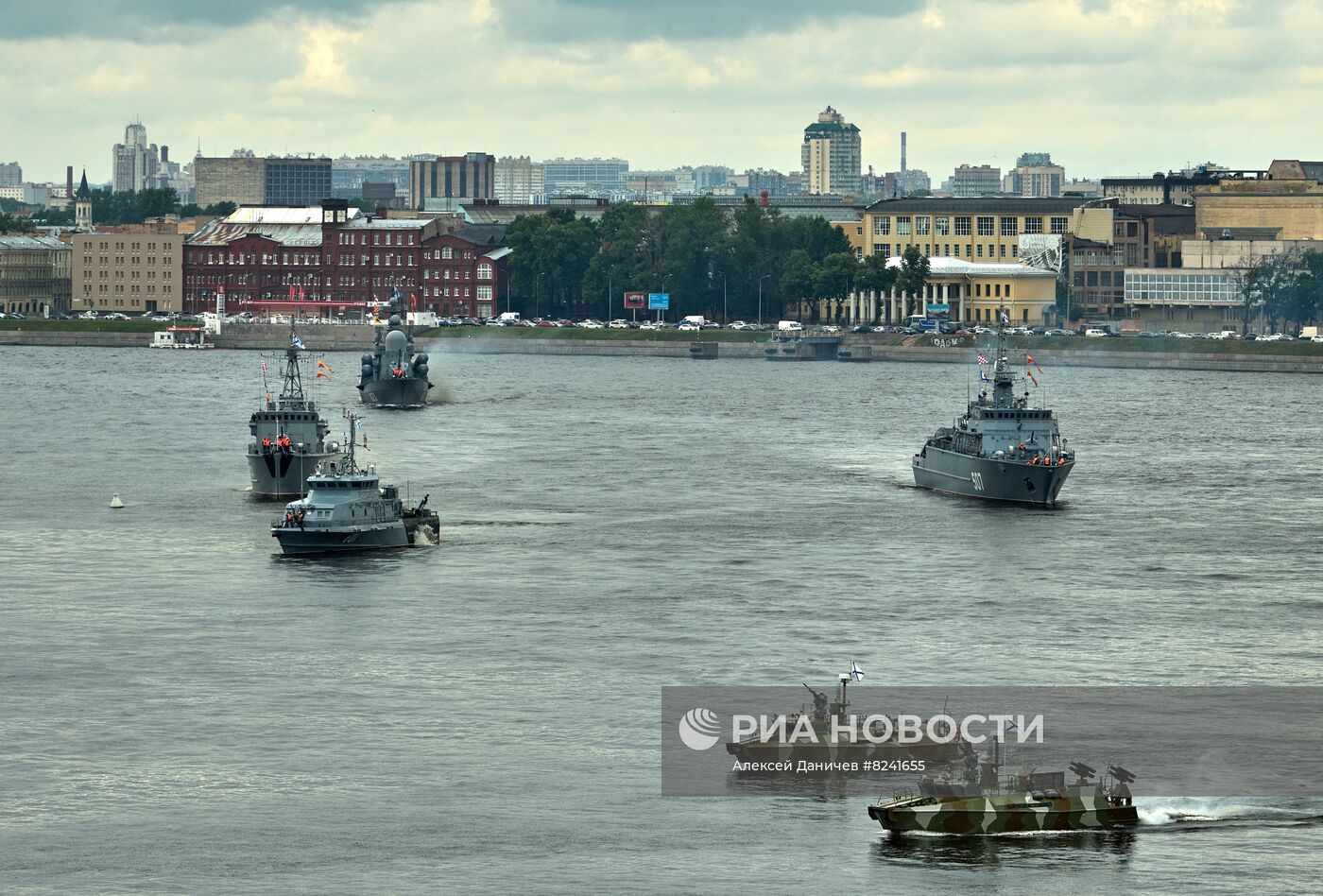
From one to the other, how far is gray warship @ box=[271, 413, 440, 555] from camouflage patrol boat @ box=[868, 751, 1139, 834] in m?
41.0

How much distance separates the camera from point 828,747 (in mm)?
56688

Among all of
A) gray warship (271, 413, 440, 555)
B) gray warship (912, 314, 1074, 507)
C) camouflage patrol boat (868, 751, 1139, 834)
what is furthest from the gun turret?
gray warship (912, 314, 1074, 507)

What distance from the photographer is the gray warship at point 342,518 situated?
90188mm

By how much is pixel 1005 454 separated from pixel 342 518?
3796 centimetres

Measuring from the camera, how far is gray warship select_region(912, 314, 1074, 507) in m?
113

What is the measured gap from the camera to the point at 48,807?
53844 millimetres

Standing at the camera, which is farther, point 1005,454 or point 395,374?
point 395,374

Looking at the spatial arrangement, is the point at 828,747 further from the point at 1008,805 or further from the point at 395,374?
the point at 395,374

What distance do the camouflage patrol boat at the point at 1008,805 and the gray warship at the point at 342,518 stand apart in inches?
1616

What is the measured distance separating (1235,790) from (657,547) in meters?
42.7

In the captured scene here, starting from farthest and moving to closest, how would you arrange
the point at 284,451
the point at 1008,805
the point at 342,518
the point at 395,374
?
the point at 395,374 < the point at 284,451 < the point at 342,518 < the point at 1008,805

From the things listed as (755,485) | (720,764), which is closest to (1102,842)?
(720,764)

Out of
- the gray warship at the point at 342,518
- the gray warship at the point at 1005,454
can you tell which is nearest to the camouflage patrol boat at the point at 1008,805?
Result: the gray warship at the point at 342,518

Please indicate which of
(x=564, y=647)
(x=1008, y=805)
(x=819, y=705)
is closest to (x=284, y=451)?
(x=564, y=647)
